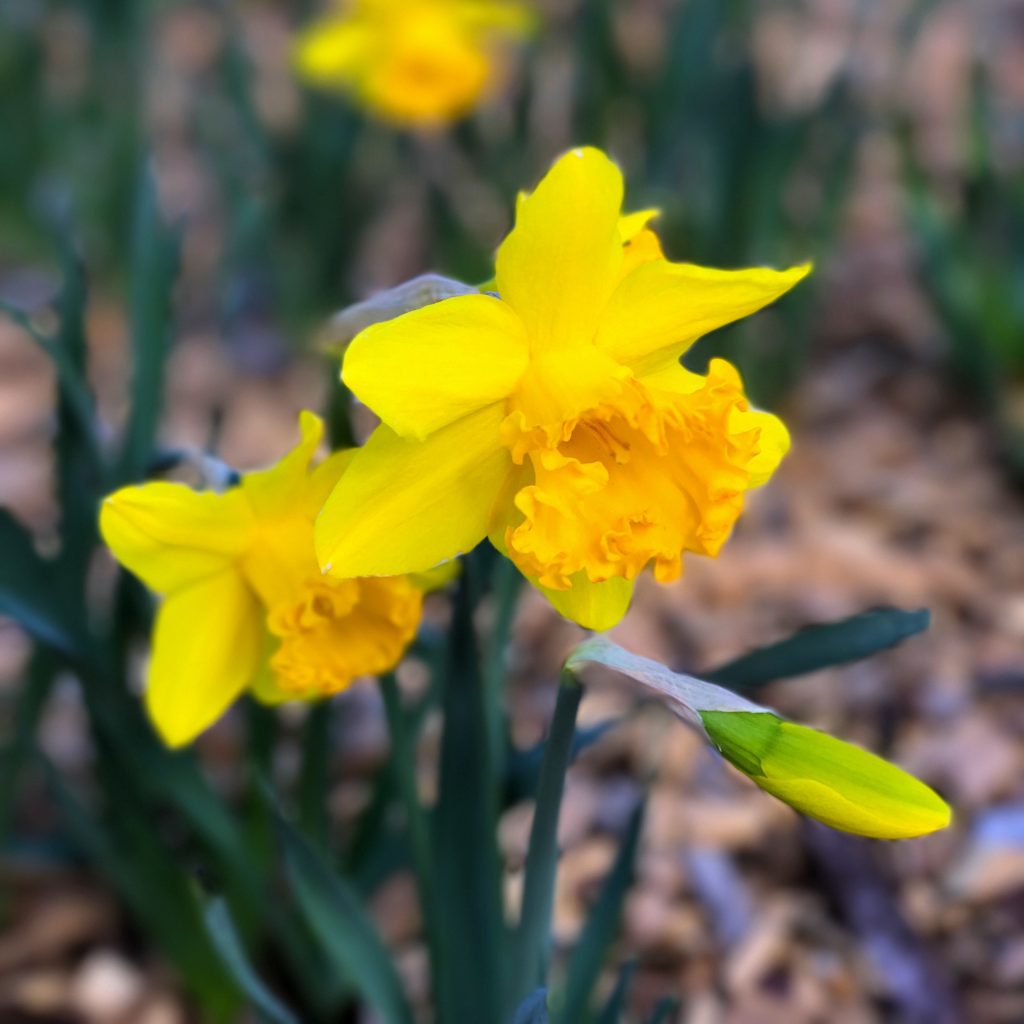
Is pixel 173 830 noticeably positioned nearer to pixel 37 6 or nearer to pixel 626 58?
pixel 626 58

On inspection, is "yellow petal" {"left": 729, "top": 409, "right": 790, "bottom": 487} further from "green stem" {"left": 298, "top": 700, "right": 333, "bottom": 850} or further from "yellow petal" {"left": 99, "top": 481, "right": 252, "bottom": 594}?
"green stem" {"left": 298, "top": 700, "right": 333, "bottom": 850}

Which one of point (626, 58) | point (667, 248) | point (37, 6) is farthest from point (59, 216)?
point (37, 6)

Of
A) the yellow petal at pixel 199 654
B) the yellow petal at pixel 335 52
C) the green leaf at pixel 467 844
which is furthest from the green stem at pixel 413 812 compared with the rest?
the yellow petal at pixel 335 52

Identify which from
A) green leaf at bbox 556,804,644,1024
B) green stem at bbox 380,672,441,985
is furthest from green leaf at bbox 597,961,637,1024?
green stem at bbox 380,672,441,985

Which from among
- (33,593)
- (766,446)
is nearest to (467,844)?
(766,446)

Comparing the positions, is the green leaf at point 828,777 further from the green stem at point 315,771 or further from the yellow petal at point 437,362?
the green stem at point 315,771

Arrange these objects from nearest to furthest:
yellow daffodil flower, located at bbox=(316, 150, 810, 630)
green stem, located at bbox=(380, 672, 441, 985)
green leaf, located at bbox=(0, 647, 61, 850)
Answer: yellow daffodil flower, located at bbox=(316, 150, 810, 630), green stem, located at bbox=(380, 672, 441, 985), green leaf, located at bbox=(0, 647, 61, 850)

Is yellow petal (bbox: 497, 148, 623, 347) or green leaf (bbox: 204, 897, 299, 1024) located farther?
green leaf (bbox: 204, 897, 299, 1024)
